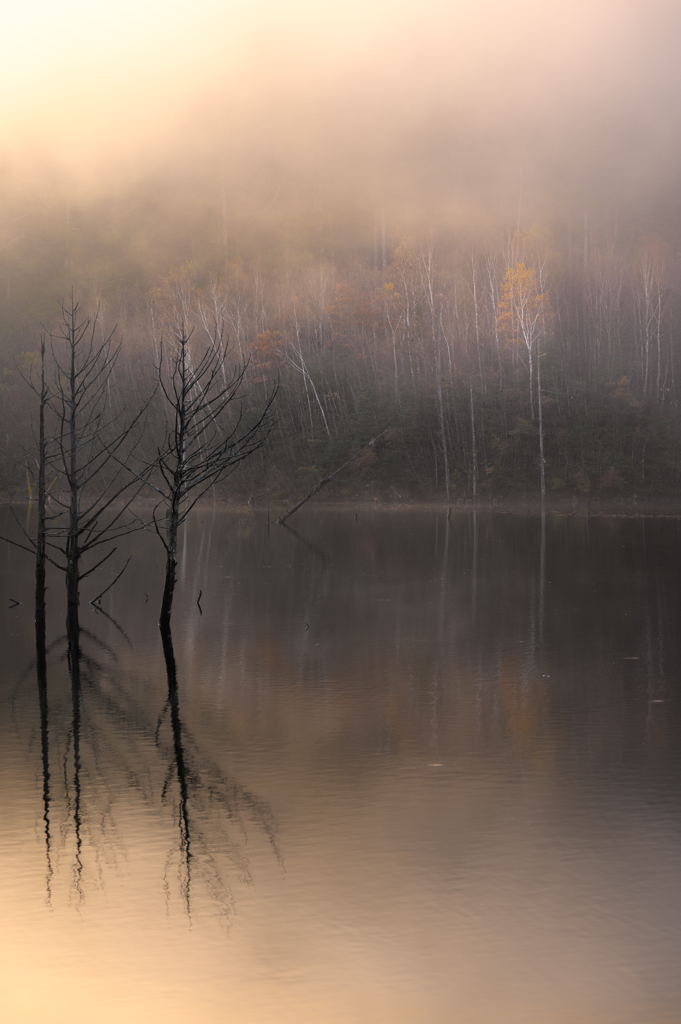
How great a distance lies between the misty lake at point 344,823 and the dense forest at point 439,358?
47.5m

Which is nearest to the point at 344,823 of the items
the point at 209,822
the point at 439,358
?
the point at 209,822

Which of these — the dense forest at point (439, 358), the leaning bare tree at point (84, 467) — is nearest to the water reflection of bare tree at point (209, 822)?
the leaning bare tree at point (84, 467)

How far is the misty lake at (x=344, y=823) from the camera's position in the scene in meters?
6.75

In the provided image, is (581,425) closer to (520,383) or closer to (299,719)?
(520,383)

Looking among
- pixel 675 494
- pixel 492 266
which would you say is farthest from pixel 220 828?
pixel 492 266

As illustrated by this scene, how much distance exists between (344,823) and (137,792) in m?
2.51

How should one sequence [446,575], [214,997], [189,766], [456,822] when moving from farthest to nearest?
[446,575] → [189,766] → [456,822] → [214,997]

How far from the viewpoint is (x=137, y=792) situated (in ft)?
35.7

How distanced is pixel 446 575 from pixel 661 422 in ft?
168

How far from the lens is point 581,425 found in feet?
257

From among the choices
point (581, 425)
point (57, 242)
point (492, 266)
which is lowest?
point (581, 425)

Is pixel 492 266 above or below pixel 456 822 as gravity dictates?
above

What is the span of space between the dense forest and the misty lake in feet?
156

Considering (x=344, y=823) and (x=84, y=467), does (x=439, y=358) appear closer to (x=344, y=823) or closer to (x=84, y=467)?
(x=84, y=467)
